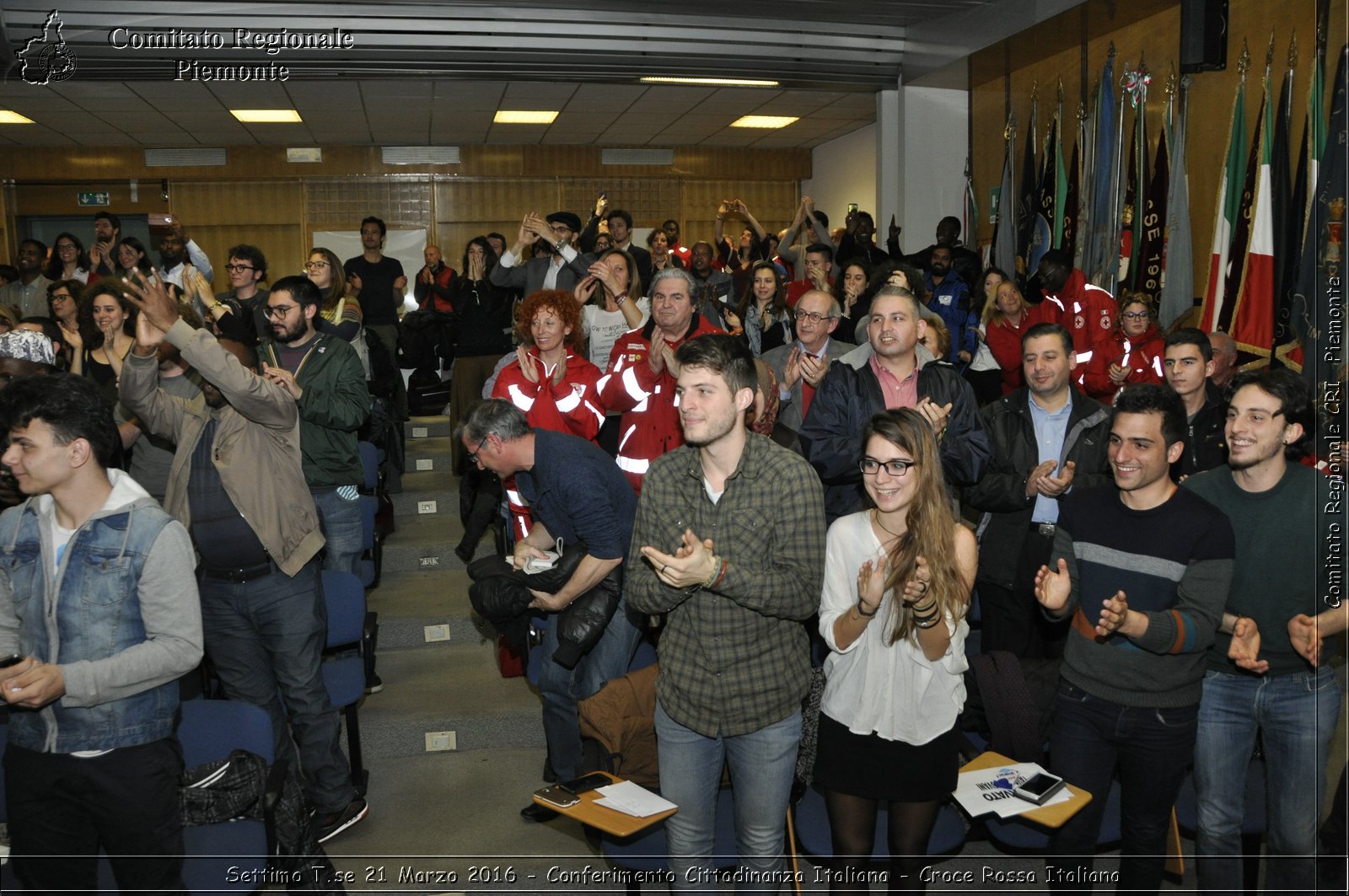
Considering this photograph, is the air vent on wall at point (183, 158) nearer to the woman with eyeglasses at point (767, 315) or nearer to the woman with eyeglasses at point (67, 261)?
the woman with eyeglasses at point (67, 261)

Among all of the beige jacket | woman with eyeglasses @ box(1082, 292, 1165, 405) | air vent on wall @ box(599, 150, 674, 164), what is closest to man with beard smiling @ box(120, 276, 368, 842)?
the beige jacket

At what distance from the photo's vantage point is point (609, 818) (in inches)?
94.7

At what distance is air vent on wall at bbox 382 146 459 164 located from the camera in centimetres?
1357

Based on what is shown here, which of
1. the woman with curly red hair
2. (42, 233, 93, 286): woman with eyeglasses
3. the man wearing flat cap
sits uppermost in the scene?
(42, 233, 93, 286): woman with eyeglasses

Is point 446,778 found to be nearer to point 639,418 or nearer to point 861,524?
point 639,418

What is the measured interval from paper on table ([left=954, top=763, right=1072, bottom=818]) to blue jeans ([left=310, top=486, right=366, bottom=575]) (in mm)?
2890

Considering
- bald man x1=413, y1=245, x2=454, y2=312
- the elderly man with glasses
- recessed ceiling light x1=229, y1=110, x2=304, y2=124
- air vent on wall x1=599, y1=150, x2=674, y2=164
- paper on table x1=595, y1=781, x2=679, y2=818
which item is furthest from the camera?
air vent on wall x1=599, y1=150, x2=674, y2=164

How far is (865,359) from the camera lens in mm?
3918

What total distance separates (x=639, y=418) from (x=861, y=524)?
5.96ft

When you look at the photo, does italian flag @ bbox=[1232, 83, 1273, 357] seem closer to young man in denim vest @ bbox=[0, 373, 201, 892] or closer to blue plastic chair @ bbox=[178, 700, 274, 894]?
blue plastic chair @ bbox=[178, 700, 274, 894]

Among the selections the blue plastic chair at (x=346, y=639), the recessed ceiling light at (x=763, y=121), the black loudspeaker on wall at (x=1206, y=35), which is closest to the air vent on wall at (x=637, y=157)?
the recessed ceiling light at (x=763, y=121)

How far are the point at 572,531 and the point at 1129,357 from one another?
144 inches

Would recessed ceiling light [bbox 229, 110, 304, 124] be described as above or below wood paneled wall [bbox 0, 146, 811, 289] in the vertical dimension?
above

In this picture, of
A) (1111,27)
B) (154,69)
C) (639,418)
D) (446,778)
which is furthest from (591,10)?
(446,778)
